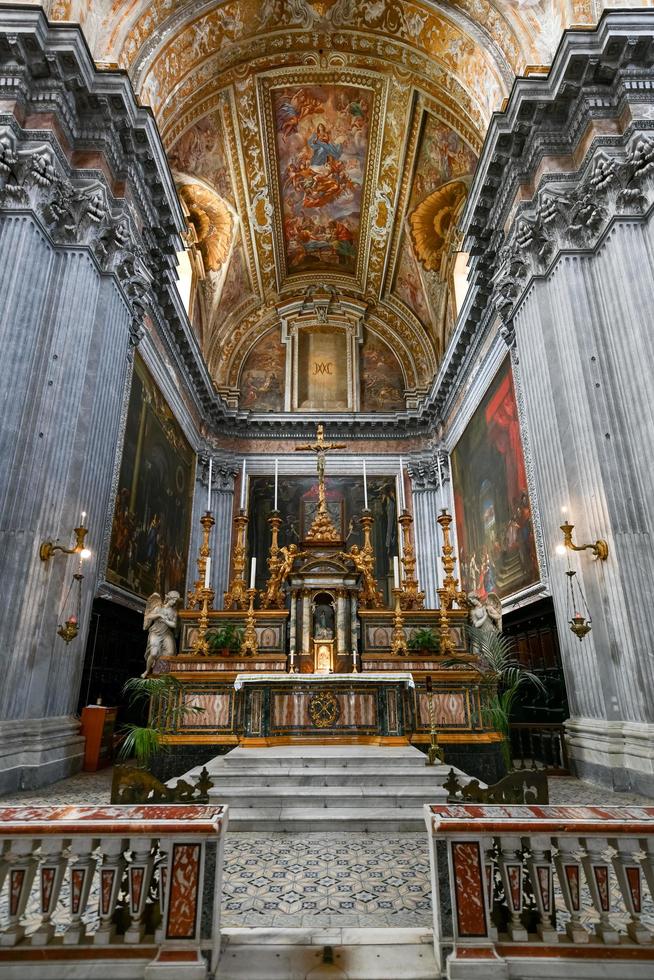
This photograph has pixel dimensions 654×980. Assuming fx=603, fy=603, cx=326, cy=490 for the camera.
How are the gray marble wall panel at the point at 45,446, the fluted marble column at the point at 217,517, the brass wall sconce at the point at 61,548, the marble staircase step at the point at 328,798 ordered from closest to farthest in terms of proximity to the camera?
the marble staircase step at the point at 328,798
the gray marble wall panel at the point at 45,446
the brass wall sconce at the point at 61,548
the fluted marble column at the point at 217,517

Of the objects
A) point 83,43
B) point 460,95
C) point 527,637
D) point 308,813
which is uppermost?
point 460,95

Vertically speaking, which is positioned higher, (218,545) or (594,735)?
(218,545)

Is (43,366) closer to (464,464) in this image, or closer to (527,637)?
(527,637)

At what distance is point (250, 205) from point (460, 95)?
6797 mm

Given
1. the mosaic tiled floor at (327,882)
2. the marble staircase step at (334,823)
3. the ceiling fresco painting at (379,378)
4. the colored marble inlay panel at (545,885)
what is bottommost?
the mosaic tiled floor at (327,882)

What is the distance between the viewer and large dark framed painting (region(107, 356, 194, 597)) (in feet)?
36.0

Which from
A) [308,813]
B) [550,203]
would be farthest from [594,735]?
[550,203]

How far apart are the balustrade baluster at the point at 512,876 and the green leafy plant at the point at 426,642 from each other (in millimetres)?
7090

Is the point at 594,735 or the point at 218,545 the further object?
the point at 218,545

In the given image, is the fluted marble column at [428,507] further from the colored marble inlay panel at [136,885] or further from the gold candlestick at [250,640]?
the colored marble inlay panel at [136,885]

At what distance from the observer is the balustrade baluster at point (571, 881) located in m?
2.81

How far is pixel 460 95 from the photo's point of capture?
1291 cm

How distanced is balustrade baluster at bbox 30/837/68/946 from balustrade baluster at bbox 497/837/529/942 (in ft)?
6.89

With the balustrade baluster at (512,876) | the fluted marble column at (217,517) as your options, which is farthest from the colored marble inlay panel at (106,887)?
the fluted marble column at (217,517)
